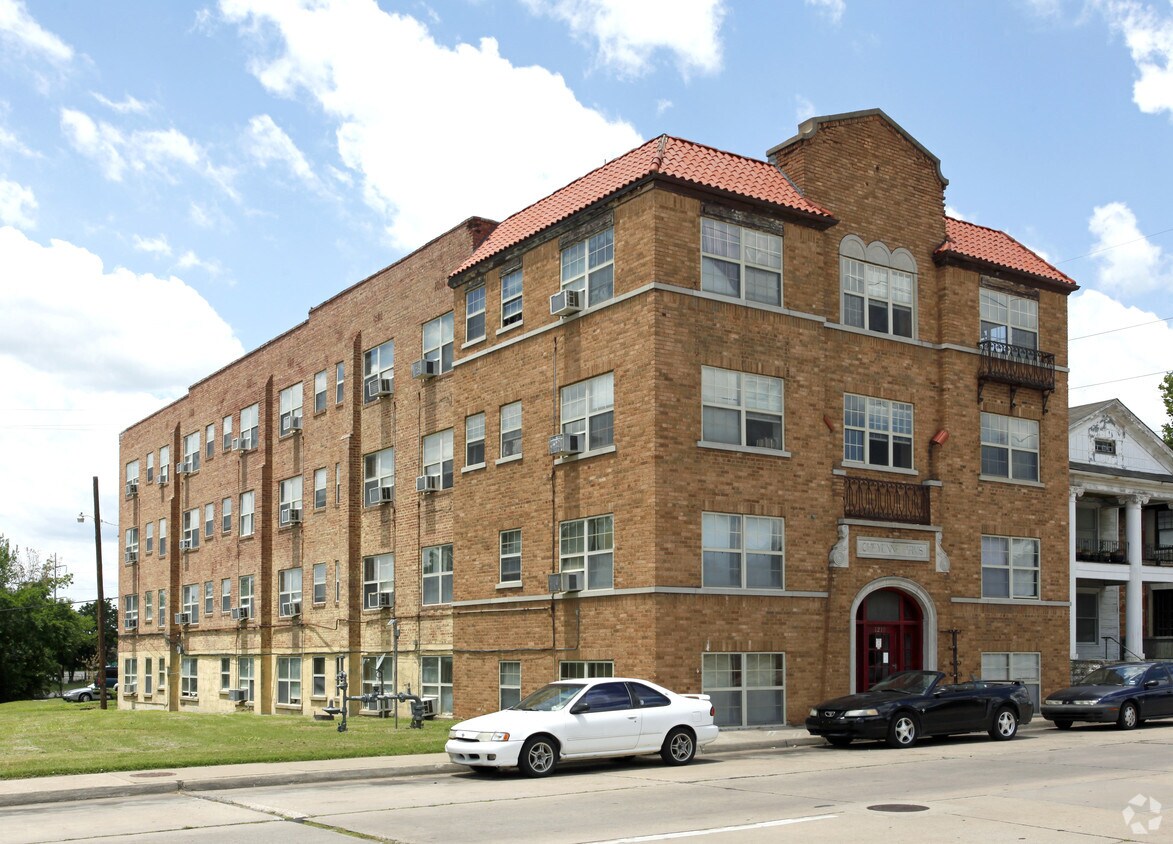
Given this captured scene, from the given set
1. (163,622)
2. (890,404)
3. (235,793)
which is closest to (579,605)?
A: (890,404)

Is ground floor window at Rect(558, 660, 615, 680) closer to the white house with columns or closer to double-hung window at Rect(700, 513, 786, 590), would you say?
double-hung window at Rect(700, 513, 786, 590)

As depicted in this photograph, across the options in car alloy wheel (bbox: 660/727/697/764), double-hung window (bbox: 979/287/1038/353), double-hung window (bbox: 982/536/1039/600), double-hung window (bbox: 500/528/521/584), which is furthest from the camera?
double-hung window (bbox: 979/287/1038/353)

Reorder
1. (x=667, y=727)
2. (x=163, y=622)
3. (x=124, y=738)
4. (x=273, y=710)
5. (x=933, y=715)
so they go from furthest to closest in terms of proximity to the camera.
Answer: (x=163, y=622)
(x=273, y=710)
(x=124, y=738)
(x=933, y=715)
(x=667, y=727)

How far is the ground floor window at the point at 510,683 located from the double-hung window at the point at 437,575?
430cm

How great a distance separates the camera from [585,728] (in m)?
18.3

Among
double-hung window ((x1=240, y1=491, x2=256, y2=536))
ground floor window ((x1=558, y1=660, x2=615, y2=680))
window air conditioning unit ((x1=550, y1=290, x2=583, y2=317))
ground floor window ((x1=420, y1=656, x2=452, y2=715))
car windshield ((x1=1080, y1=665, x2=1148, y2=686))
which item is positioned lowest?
ground floor window ((x1=420, y1=656, x2=452, y2=715))

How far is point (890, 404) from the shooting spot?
28750 mm

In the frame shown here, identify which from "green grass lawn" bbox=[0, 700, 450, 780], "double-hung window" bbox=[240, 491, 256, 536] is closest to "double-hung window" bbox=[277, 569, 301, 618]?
"double-hung window" bbox=[240, 491, 256, 536]

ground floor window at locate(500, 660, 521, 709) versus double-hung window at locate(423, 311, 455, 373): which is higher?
double-hung window at locate(423, 311, 455, 373)

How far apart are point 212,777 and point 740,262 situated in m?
14.7

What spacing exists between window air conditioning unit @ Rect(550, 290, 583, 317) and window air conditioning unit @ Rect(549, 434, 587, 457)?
2.71 m

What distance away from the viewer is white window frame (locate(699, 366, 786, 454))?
2523 centimetres

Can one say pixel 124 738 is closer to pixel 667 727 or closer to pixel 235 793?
pixel 235 793

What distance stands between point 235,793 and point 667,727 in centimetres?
652
